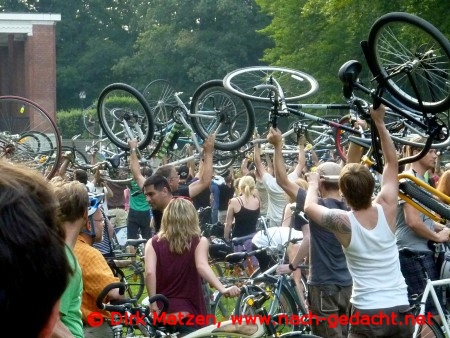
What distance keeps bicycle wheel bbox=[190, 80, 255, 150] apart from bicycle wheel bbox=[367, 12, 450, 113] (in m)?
3.58

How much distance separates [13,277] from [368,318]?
174 inches

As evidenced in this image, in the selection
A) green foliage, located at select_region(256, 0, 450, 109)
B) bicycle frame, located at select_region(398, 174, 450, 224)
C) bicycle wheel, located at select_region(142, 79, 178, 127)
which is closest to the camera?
bicycle frame, located at select_region(398, 174, 450, 224)

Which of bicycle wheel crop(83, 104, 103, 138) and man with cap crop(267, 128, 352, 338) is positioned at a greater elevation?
man with cap crop(267, 128, 352, 338)

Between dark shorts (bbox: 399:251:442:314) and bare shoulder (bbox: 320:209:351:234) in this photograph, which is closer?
bare shoulder (bbox: 320:209:351:234)

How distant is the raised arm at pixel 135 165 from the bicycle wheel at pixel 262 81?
1197mm

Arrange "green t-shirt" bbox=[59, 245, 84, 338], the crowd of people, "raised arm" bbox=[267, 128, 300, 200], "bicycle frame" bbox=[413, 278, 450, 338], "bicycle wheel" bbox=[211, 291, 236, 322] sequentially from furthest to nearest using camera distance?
"bicycle wheel" bbox=[211, 291, 236, 322] < "bicycle frame" bbox=[413, 278, 450, 338] < "raised arm" bbox=[267, 128, 300, 200] < "green t-shirt" bbox=[59, 245, 84, 338] < the crowd of people

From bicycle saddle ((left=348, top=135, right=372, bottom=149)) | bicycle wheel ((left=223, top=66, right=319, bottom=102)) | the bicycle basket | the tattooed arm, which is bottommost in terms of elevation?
the bicycle basket

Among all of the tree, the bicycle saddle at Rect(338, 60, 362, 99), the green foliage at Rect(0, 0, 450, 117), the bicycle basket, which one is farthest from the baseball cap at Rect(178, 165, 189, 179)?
the tree

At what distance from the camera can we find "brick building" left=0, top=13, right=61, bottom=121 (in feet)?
152

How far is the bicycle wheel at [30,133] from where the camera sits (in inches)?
397

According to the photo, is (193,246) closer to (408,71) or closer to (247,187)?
(408,71)

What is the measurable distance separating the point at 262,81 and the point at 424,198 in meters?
3.41

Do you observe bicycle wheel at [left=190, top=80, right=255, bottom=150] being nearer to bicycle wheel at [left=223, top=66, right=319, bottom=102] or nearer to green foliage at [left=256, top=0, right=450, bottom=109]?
bicycle wheel at [left=223, top=66, right=319, bottom=102]

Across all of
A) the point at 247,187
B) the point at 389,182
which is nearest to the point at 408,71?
the point at 389,182
